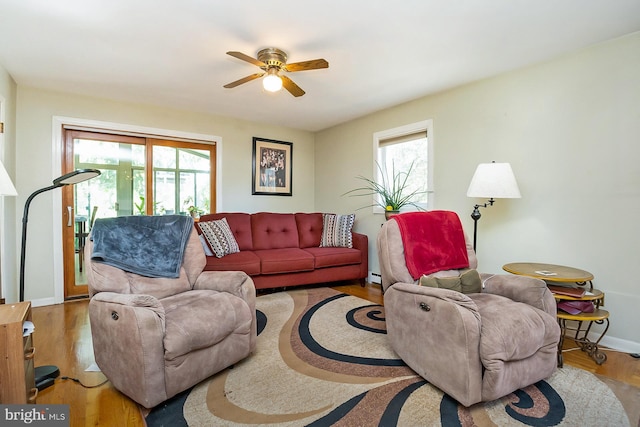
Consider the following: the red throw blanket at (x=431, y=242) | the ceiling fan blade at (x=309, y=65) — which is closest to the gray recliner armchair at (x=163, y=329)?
the red throw blanket at (x=431, y=242)

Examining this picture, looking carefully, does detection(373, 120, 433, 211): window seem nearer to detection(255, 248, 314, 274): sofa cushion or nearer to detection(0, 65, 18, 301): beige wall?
detection(255, 248, 314, 274): sofa cushion

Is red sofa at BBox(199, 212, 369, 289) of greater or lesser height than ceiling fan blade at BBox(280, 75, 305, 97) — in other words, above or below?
below

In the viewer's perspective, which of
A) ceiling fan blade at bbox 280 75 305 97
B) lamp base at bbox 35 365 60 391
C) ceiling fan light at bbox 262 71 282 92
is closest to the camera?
lamp base at bbox 35 365 60 391

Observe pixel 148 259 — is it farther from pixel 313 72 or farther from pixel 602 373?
pixel 602 373

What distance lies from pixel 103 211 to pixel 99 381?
2.50m

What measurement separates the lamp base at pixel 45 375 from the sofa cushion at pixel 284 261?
193 cm

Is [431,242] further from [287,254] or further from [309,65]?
[287,254]

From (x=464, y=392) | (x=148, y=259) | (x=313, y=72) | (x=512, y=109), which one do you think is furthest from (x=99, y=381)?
(x=512, y=109)

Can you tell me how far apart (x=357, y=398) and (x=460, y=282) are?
102 cm

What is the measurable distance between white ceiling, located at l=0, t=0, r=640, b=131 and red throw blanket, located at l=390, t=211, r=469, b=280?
53.0 inches

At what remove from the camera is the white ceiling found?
1.97m

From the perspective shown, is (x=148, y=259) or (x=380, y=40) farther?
(x=380, y=40)

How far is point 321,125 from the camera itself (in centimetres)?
497

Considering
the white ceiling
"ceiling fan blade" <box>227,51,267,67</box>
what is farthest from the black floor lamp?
"ceiling fan blade" <box>227,51,267,67</box>
